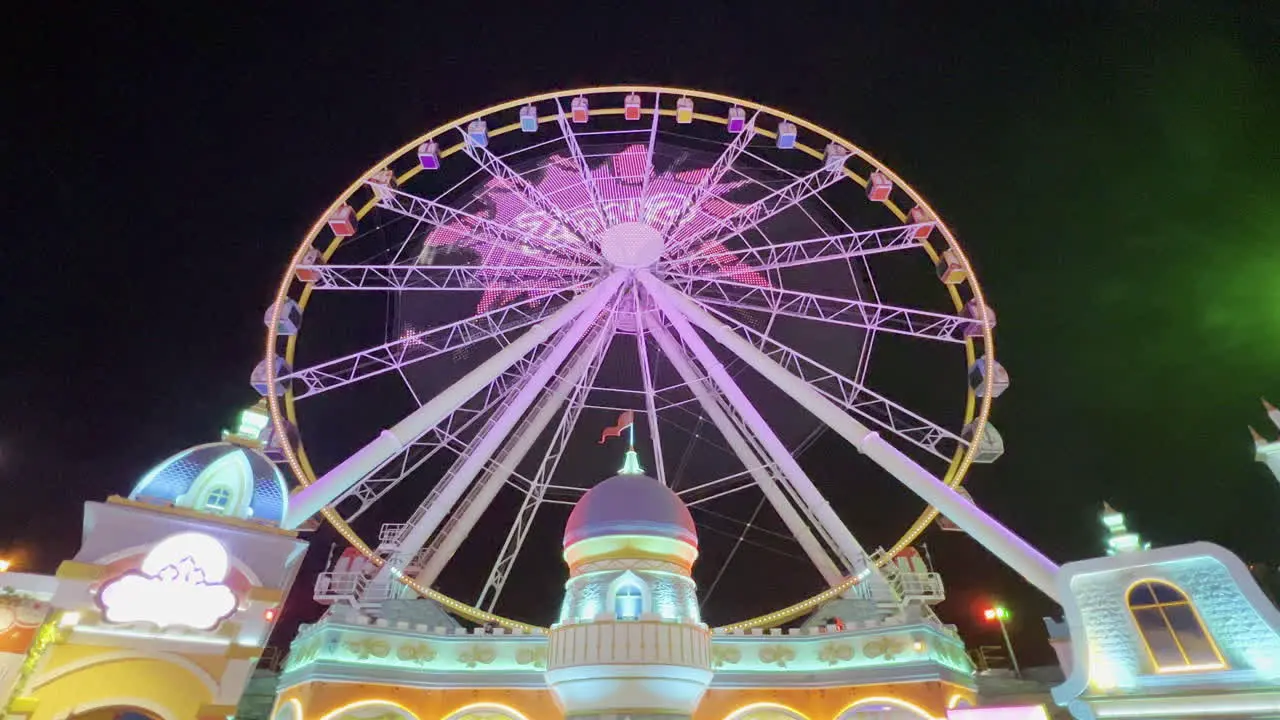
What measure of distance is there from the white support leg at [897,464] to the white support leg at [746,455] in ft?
5.08

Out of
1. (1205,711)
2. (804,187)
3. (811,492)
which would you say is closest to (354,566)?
(811,492)

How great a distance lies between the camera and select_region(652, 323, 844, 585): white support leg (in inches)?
824

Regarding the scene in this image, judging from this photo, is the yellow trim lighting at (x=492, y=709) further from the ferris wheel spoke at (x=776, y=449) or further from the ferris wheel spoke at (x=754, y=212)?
the ferris wheel spoke at (x=754, y=212)

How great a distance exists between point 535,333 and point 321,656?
8.99m

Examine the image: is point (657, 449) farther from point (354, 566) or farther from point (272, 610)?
point (272, 610)

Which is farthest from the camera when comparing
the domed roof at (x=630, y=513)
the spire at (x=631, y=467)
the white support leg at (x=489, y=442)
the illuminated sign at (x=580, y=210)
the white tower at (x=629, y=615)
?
the illuminated sign at (x=580, y=210)

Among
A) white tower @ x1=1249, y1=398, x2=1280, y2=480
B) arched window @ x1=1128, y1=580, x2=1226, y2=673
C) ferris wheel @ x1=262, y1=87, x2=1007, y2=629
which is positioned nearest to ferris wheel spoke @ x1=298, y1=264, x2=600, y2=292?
ferris wheel @ x1=262, y1=87, x2=1007, y2=629

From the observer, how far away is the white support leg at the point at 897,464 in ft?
44.9

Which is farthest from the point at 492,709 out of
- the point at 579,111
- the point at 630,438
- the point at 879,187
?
the point at 879,187

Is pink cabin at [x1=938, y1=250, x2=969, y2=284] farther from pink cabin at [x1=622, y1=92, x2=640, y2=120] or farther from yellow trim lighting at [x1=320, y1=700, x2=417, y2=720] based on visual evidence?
yellow trim lighting at [x1=320, y1=700, x2=417, y2=720]

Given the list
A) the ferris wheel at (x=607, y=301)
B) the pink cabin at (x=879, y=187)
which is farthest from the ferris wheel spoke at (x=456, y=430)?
the pink cabin at (x=879, y=187)

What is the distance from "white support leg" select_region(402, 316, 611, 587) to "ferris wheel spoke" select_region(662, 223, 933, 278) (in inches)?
143

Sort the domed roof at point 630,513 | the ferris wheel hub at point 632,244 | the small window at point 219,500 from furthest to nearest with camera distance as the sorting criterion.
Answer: the ferris wheel hub at point 632,244 < the domed roof at point 630,513 < the small window at point 219,500

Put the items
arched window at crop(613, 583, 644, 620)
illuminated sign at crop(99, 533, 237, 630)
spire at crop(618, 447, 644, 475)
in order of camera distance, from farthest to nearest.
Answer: spire at crop(618, 447, 644, 475) → arched window at crop(613, 583, 644, 620) → illuminated sign at crop(99, 533, 237, 630)
